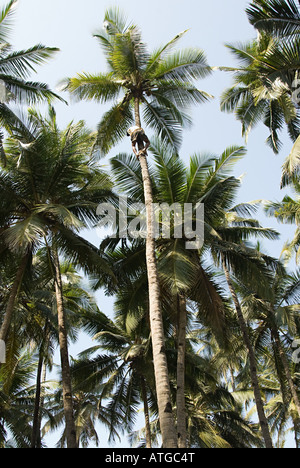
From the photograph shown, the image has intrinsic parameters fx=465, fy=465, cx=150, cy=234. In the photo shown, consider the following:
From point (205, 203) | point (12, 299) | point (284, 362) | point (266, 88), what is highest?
point (266, 88)

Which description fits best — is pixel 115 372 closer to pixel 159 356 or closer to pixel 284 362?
pixel 284 362

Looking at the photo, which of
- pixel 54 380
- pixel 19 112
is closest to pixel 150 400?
pixel 54 380

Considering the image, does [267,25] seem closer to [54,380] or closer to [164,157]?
[164,157]

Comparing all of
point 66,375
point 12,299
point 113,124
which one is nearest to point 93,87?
point 113,124

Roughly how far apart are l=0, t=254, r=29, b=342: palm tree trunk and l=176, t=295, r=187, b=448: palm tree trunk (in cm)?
471

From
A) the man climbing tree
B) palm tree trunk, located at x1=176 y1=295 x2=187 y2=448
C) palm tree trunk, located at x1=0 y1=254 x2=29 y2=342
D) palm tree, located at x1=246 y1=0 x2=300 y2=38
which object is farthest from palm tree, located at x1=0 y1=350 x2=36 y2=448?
palm tree, located at x1=246 y1=0 x2=300 y2=38

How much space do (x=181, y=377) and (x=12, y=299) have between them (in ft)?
16.9

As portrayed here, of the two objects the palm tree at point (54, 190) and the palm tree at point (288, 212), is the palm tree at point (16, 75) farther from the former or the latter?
the palm tree at point (288, 212)

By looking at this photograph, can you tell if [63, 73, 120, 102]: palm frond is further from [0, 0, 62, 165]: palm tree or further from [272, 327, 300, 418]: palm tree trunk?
[272, 327, 300, 418]: palm tree trunk

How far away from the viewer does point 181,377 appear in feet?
43.0

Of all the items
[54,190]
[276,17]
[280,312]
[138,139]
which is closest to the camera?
[276,17]

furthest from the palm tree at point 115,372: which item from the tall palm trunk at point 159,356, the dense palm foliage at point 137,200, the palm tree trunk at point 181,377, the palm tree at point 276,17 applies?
the palm tree at point 276,17

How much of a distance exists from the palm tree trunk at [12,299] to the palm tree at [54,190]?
1.4 inches

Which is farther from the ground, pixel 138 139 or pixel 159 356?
pixel 138 139
